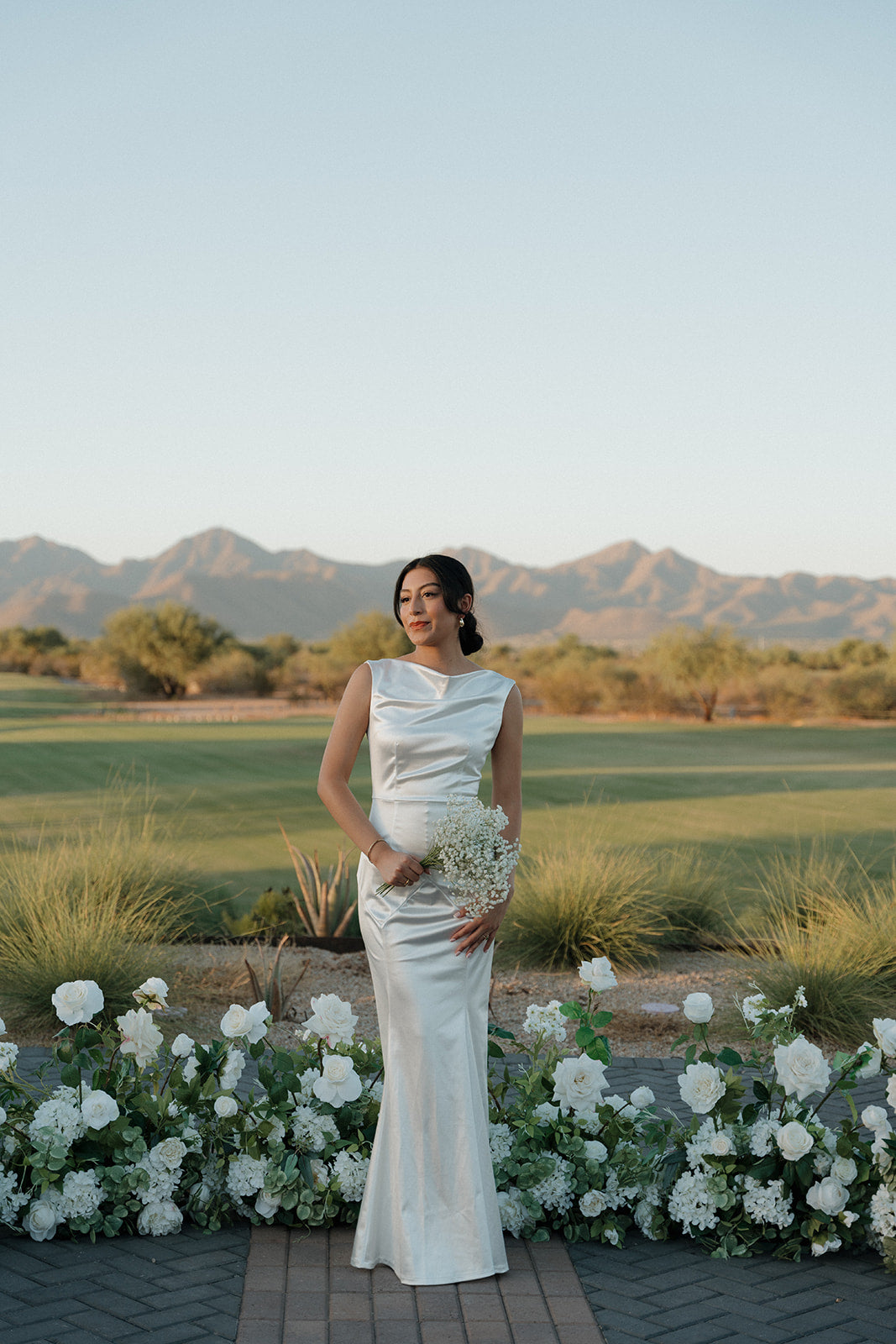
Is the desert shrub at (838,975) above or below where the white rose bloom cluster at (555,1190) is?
below

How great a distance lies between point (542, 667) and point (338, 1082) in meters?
53.9

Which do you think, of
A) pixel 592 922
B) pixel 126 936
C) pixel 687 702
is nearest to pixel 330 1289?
pixel 126 936

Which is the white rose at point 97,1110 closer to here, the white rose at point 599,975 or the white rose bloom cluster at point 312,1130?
the white rose bloom cluster at point 312,1130

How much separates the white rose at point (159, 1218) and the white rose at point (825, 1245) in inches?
76.6

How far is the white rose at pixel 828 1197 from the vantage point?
3424 millimetres

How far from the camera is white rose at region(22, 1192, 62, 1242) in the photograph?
344cm

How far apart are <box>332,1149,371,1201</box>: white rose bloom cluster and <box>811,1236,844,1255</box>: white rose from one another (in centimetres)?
137

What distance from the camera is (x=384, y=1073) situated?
3287 millimetres

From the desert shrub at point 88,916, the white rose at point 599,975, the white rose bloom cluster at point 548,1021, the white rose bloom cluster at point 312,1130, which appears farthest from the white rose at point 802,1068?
the desert shrub at point 88,916

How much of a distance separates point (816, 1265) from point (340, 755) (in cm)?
211

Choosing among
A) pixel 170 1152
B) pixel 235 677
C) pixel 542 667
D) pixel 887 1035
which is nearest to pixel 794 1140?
pixel 887 1035

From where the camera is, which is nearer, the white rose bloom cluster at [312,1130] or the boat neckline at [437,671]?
the boat neckline at [437,671]

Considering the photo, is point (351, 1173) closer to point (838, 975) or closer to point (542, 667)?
point (838, 975)

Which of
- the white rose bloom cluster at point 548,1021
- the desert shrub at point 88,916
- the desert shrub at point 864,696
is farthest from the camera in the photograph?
the desert shrub at point 864,696
